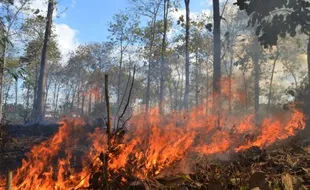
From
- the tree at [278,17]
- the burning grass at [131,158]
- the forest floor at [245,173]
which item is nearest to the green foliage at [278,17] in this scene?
the tree at [278,17]

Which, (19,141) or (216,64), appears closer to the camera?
(19,141)

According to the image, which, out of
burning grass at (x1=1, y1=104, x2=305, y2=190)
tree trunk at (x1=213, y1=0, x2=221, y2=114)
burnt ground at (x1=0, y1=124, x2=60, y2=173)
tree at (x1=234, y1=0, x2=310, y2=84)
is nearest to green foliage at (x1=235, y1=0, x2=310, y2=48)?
tree at (x1=234, y1=0, x2=310, y2=84)

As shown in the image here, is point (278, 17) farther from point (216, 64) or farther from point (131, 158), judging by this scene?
point (216, 64)

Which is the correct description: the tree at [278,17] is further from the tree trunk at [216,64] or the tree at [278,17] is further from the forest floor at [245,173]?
the tree trunk at [216,64]

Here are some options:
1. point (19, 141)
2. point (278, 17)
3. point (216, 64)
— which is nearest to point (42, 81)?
point (19, 141)

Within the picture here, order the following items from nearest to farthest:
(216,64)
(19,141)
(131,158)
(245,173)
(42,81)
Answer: (131,158) < (245,173) < (19,141) < (216,64) < (42,81)

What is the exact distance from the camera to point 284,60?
45.4 meters

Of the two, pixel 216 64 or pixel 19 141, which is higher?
pixel 216 64

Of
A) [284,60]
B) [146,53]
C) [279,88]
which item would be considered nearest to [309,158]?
[146,53]

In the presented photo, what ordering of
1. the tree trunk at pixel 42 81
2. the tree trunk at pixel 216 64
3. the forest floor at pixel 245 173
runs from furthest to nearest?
the tree trunk at pixel 42 81 → the tree trunk at pixel 216 64 → the forest floor at pixel 245 173

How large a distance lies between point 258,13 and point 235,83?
4712 cm

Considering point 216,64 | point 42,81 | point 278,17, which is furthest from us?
point 42,81

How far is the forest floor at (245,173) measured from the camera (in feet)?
14.2

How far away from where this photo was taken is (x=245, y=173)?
5.46m
